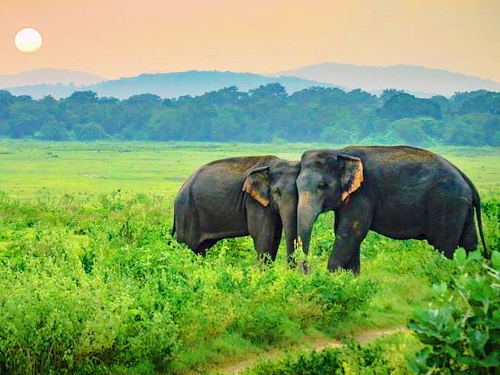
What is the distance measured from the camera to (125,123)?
93.1 meters

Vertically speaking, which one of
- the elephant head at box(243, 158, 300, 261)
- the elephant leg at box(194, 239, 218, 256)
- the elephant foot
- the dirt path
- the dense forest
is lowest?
the dense forest

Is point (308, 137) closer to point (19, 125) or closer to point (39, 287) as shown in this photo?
point (19, 125)

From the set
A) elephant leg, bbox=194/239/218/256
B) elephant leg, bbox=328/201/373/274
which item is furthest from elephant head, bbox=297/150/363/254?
elephant leg, bbox=194/239/218/256

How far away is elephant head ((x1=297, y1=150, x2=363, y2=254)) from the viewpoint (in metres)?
12.1

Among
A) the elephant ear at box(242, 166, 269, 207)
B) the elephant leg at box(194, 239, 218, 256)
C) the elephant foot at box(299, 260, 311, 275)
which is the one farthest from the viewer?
the elephant leg at box(194, 239, 218, 256)

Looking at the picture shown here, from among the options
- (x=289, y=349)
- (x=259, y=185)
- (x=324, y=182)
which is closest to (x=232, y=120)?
(x=259, y=185)

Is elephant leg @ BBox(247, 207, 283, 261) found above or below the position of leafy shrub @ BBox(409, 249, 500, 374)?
below

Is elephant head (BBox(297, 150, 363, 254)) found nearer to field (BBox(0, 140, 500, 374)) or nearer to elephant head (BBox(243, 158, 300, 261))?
elephant head (BBox(243, 158, 300, 261))

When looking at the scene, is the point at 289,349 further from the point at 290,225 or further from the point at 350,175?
the point at 350,175

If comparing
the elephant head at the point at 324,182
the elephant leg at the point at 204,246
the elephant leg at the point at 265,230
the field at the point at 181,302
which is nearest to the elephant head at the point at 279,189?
the elephant leg at the point at 265,230

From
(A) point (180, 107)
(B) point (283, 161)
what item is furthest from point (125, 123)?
(B) point (283, 161)

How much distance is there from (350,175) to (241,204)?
5.81 feet

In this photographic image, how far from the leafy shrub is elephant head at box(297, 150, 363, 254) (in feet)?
21.2

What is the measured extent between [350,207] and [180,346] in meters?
4.48
